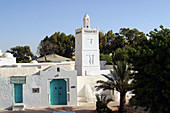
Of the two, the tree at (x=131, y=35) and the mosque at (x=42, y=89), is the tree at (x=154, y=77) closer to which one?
the mosque at (x=42, y=89)

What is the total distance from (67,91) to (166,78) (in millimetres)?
8069

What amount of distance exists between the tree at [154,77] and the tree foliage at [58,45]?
35.7 metres

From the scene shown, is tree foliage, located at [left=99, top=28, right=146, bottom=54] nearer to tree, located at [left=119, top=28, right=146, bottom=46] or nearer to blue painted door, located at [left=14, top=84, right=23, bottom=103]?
tree, located at [left=119, top=28, right=146, bottom=46]

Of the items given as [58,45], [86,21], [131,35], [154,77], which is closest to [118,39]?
[131,35]

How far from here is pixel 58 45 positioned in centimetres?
4634

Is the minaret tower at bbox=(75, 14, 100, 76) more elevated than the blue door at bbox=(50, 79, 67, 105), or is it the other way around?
the minaret tower at bbox=(75, 14, 100, 76)

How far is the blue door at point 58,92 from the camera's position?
49.1ft

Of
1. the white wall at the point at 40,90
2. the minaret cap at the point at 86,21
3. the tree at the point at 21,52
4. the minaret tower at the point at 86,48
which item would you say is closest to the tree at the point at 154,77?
the white wall at the point at 40,90

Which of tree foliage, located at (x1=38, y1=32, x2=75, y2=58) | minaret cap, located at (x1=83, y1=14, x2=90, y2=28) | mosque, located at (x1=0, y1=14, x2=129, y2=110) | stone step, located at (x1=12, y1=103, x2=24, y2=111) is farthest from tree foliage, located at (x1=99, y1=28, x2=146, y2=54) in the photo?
stone step, located at (x1=12, y1=103, x2=24, y2=111)

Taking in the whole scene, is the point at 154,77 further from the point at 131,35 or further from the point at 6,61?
the point at 131,35

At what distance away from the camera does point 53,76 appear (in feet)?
48.7

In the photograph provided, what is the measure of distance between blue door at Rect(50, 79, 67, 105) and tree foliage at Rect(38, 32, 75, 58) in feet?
97.3

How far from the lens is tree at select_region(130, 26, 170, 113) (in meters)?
8.80

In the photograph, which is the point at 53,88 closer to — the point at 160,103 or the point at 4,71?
the point at 4,71
